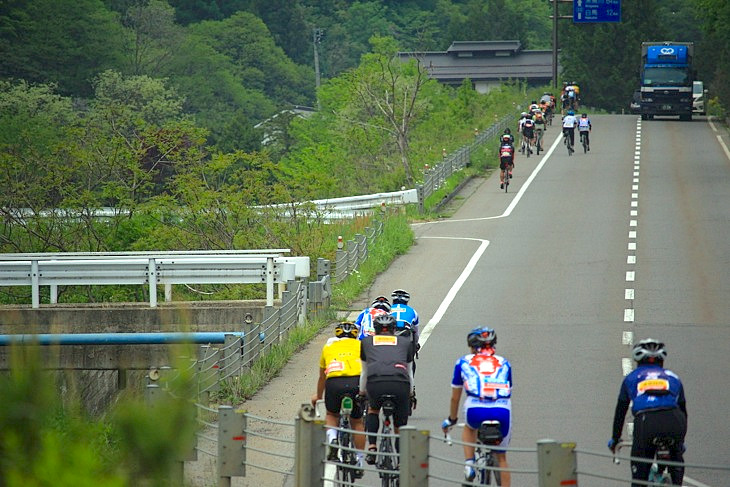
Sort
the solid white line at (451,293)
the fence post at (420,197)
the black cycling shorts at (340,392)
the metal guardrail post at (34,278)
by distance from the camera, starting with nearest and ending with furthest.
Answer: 1. the black cycling shorts at (340,392)
2. the solid white line at (451,293)
3. the metal guardrail post at (34,278)
4. the fence post at (420,197)

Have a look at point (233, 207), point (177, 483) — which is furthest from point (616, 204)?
point (177, 483)

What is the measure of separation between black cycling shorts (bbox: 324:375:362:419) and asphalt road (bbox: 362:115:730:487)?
124 cm

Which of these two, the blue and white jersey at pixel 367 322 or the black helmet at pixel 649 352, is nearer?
the black helmet at pixel 649 352

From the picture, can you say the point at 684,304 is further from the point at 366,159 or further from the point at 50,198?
the point at 366,159

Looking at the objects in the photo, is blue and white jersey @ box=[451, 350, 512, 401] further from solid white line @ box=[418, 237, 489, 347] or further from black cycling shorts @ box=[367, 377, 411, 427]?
solid white line @ box=[418, 237, 489, 347]

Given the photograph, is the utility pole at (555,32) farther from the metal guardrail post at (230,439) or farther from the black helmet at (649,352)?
the metal guardrail post at (230,439)

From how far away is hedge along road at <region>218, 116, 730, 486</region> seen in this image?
14.9m

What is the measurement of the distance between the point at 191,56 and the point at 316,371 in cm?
8469

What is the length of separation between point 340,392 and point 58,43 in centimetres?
7812

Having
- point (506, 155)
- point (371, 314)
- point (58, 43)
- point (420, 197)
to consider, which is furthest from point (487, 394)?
point (58, 43)

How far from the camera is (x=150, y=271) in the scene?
20906 millimetres

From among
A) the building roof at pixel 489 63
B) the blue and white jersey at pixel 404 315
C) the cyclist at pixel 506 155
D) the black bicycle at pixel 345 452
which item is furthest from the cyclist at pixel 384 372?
the building roof at pixel 489 63

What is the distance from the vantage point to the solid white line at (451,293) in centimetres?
1982

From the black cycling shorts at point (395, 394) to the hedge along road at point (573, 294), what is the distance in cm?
122
